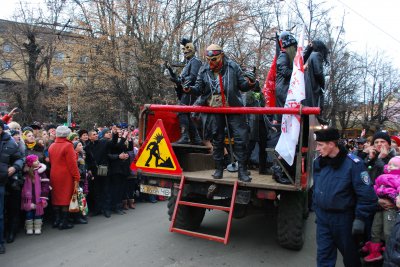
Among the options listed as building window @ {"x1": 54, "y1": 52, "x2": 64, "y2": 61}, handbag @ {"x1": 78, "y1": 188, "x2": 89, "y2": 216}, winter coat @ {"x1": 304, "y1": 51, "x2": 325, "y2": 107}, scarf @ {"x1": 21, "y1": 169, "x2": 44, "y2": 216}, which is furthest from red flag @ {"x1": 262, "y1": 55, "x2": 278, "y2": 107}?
building window @ {"x1": 54, "y1": 52, "x2": 64, "y2": 61}

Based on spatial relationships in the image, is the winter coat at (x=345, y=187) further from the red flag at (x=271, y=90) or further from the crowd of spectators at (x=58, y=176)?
the crowd of spectators at (x=58, y=176)

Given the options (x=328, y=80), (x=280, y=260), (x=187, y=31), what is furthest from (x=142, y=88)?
(x=280, y=260)

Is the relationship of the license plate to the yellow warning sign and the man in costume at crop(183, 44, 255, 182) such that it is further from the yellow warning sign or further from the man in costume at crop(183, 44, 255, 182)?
the man in costume at crop(183, 44, 255, 182)

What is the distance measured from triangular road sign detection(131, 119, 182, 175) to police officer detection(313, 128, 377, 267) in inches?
79.2

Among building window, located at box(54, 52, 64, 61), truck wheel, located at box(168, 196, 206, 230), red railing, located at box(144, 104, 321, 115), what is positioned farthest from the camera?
building window, located at box(54, 52, 64, 61)

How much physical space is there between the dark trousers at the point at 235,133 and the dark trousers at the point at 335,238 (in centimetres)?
152

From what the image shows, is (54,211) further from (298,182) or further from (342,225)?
(342,225)

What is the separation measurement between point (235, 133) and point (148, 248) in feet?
Result: 6.63

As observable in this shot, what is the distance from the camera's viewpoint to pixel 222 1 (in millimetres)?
21047

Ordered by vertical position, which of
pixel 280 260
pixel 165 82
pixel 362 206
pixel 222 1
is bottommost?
pixel 280 260

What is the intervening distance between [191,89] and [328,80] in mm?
19453

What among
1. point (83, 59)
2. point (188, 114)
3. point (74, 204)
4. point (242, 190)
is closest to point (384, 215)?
point (242, 190)

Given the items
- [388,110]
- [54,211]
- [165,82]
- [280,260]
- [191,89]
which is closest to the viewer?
[280,260]

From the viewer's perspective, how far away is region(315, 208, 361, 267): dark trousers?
11.8 feet
